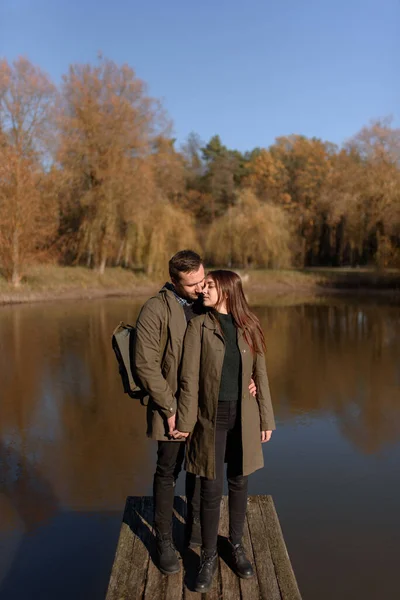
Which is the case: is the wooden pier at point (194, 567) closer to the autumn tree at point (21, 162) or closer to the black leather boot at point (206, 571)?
the black leather boot at point (206, 571)

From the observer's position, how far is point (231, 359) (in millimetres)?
2889

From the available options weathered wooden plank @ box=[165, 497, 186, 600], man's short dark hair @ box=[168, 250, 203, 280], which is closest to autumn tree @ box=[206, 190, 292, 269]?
weathered wooden plank @ box=[165, 497, 186, 600]

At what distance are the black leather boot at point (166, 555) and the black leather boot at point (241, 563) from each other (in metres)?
0.29

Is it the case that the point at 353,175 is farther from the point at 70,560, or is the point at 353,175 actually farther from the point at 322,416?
the point at 70,560

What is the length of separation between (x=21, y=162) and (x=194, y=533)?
2105cm

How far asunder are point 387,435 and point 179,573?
3928 mm

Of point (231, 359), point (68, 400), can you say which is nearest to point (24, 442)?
point (68, 400)

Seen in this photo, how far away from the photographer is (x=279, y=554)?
2.99 meters

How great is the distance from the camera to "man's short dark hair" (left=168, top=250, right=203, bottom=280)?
299 centimetres

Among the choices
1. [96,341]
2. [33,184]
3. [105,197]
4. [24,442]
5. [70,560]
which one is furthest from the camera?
[105,197]

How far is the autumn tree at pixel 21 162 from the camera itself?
69.9 feet

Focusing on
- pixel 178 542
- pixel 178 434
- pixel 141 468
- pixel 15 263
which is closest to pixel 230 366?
pixel 178 434

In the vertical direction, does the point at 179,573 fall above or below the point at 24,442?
above

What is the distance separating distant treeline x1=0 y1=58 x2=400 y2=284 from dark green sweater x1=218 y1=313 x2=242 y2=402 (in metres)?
19.9
